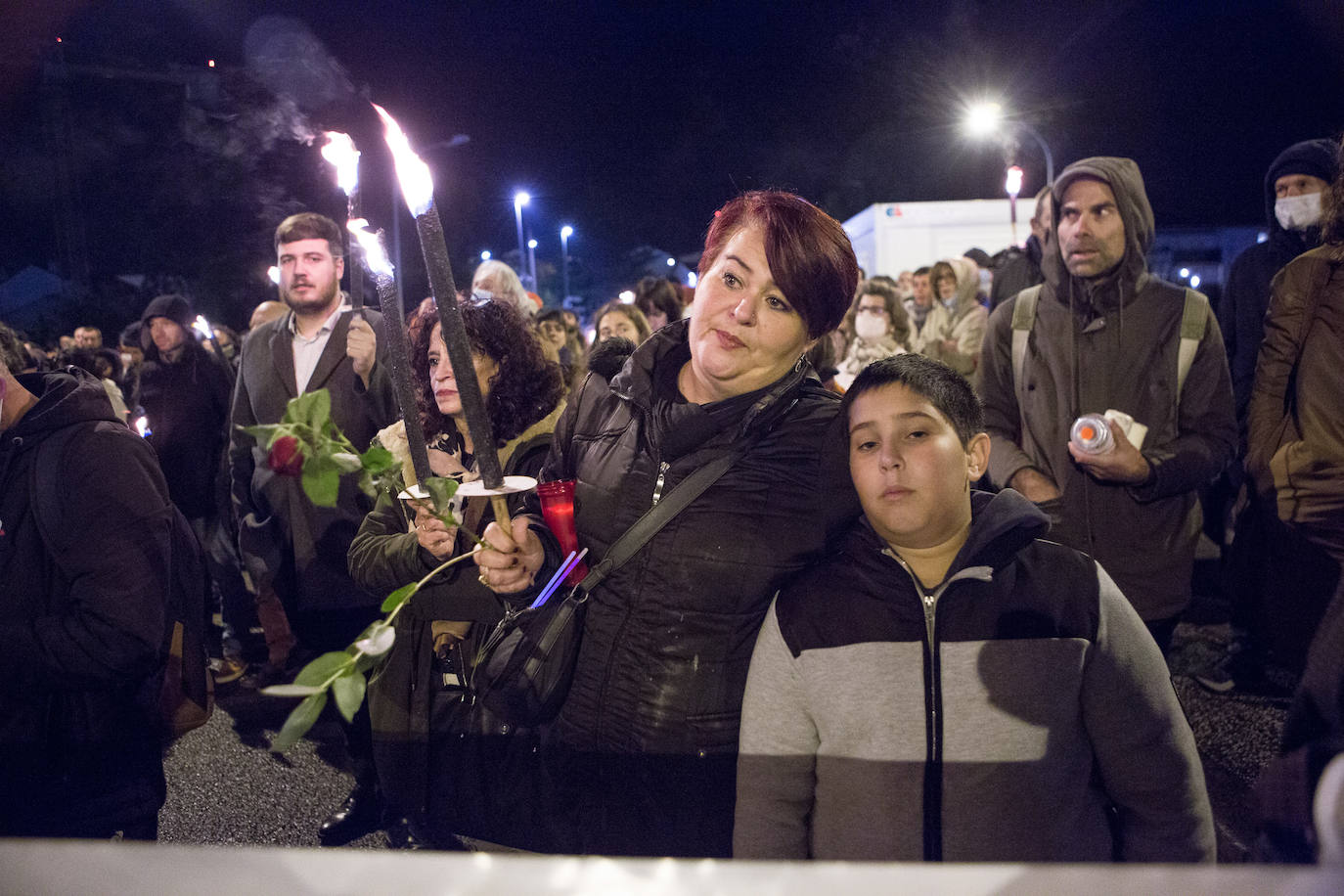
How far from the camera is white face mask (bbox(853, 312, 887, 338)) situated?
5.91m

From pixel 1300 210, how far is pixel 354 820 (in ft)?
15.8

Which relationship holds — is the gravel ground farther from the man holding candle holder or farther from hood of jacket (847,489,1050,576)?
hood of jacket (847,489,1050,576)

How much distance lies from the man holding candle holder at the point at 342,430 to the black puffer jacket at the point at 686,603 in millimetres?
1659

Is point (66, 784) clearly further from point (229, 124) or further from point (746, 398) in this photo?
point (229, 124)

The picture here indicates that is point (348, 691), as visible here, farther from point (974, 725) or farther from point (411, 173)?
point (974, 725)

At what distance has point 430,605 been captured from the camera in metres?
2.34

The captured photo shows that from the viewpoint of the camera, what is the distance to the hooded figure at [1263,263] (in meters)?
3.96

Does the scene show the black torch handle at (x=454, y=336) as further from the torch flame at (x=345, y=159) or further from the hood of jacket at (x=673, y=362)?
the hood of jacket at (x=673, y=362)

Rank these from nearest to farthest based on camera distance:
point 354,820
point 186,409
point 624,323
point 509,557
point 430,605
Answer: point 509,557 < point 430,605 < point 354,820 < point 186,409 < point 624,323

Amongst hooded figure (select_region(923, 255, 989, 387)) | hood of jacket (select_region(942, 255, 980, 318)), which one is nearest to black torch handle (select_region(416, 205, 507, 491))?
hooded figure (select_region(923, 255, 989, 387))

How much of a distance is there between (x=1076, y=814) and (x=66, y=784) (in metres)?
2.22

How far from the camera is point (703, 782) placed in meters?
1.77

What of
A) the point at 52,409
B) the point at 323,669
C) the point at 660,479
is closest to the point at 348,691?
the point at 323,669

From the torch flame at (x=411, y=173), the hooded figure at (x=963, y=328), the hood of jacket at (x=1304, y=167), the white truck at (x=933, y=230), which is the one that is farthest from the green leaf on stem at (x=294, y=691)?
the white truck at (x=933, y=230)
